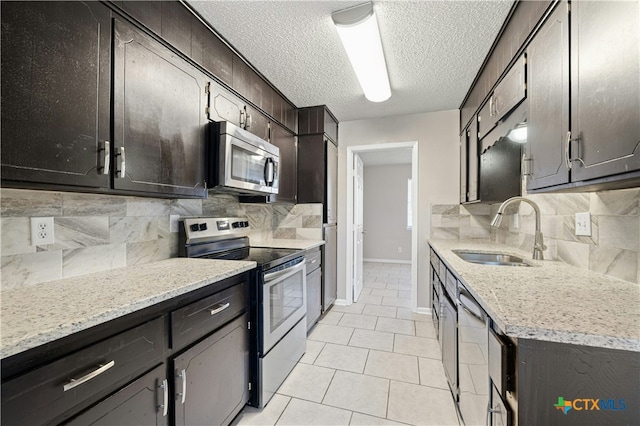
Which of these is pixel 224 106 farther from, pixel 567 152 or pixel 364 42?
pixel 567 152

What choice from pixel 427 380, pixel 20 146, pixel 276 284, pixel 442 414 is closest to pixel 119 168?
pixel 20 146

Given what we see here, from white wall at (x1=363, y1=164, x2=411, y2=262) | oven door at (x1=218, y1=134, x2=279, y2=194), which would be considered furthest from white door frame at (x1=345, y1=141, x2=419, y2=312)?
white wall at (x1=363, y1=164, x2=411, y2=262)

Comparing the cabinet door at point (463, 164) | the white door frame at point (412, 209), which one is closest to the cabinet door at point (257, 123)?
the white door frame at point (412, 209)

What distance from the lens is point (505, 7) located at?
4.99ft

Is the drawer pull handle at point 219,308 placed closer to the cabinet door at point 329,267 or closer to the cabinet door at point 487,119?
the cabinet door at point 329,267

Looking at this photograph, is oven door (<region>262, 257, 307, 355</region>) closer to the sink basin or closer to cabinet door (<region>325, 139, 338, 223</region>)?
cabinet door (<region>325, 139, 338, 223</region>)

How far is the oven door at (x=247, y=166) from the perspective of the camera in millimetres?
1713

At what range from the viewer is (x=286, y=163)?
2.81m

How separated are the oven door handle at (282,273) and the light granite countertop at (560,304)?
110 cm

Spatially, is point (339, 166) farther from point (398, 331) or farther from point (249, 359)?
point (249, 359)

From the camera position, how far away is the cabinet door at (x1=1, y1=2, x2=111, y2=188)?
33.3 inches

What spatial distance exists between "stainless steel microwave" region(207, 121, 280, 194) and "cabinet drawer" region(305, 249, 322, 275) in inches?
31.0

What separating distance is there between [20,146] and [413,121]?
3.31 meters

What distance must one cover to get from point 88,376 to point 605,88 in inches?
73.5
